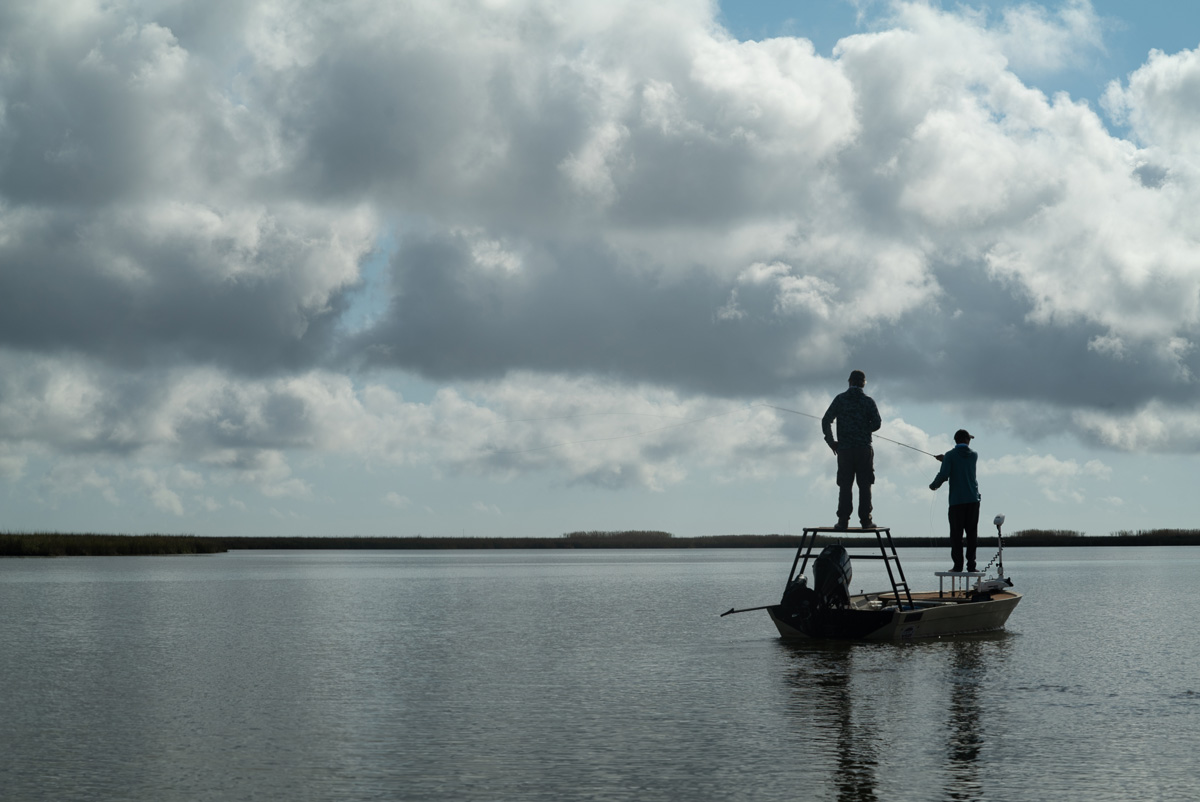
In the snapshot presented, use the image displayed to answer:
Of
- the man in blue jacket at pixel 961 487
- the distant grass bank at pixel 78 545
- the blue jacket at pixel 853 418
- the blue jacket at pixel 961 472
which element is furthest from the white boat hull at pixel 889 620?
the distant grass bank at pixel 78 545

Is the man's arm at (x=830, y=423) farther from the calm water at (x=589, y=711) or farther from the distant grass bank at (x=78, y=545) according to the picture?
the distant grass bank at (x=78, y=545)

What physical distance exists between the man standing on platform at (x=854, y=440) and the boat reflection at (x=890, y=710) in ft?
8.77

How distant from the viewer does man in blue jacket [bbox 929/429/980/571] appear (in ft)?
76.7

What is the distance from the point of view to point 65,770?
11.7 m

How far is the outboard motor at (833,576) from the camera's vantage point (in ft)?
70.3

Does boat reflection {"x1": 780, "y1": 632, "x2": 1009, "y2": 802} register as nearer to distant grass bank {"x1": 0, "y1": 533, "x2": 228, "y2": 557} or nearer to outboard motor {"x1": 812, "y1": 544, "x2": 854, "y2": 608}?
outboard motor {"x1": 812, "y1": 544, "x2": 854, "y2": 608}

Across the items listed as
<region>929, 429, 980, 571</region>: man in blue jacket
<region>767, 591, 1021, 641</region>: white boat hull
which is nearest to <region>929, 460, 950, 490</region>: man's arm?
<region>929, 429, 980, 571</region>: man in blue jacket

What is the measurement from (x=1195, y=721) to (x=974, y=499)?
9761 millimetres

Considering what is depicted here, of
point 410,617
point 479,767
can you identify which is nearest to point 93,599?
point 410,617

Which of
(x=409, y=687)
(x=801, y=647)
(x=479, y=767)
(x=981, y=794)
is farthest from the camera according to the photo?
(x=801, y=647)

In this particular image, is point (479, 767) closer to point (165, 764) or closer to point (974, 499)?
point (165, 764)

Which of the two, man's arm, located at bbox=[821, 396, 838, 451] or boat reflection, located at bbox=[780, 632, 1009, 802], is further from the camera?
man's arm, located at bbox=[821, 396, 838, 451]

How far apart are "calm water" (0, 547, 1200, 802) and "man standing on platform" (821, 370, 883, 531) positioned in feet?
8.89

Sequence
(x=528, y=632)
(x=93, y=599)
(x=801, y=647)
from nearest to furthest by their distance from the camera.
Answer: (x=801, y=647) → (x=528, y=632) → (x=93, y=599)
